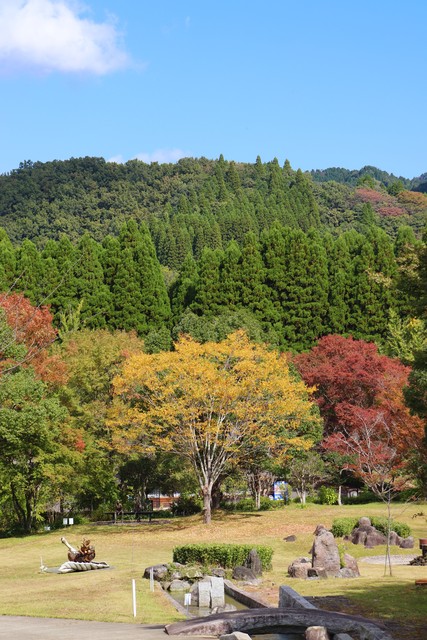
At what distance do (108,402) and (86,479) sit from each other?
502 cm

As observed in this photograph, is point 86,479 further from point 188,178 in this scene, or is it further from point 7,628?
point 188,178

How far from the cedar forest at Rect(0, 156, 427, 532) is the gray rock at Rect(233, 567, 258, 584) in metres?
5.30

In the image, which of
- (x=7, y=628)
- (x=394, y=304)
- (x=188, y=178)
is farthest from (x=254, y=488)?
(x=188, y=178)

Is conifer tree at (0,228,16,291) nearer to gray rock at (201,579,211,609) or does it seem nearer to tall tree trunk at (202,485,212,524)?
tall tree trunk at (202,485,212,524)

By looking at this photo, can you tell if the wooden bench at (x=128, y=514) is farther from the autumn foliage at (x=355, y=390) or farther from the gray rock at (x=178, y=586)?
the gray rock at (x=178, y=586)

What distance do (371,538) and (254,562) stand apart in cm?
767

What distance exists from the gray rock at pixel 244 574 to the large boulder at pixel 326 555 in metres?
1.66

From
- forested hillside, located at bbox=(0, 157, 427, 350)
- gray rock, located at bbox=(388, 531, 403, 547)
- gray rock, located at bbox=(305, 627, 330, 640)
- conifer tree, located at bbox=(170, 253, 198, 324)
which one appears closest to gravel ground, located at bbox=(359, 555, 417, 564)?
gray rock, located at bbox=(388, 531, 403, 547)

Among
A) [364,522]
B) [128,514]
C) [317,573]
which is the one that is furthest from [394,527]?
[128,514]

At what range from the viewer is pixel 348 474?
48.2m

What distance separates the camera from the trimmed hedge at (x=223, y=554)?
77.6 feet

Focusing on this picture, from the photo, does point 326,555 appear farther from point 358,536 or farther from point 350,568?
point 358,536

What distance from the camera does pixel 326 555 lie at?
71.4ft

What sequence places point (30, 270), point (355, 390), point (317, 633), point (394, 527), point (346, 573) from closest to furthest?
1. point (317, 633)
2. point (346, 573)
3. point (394, 527)
4. point (355, 390)
5. point (30, 270)
